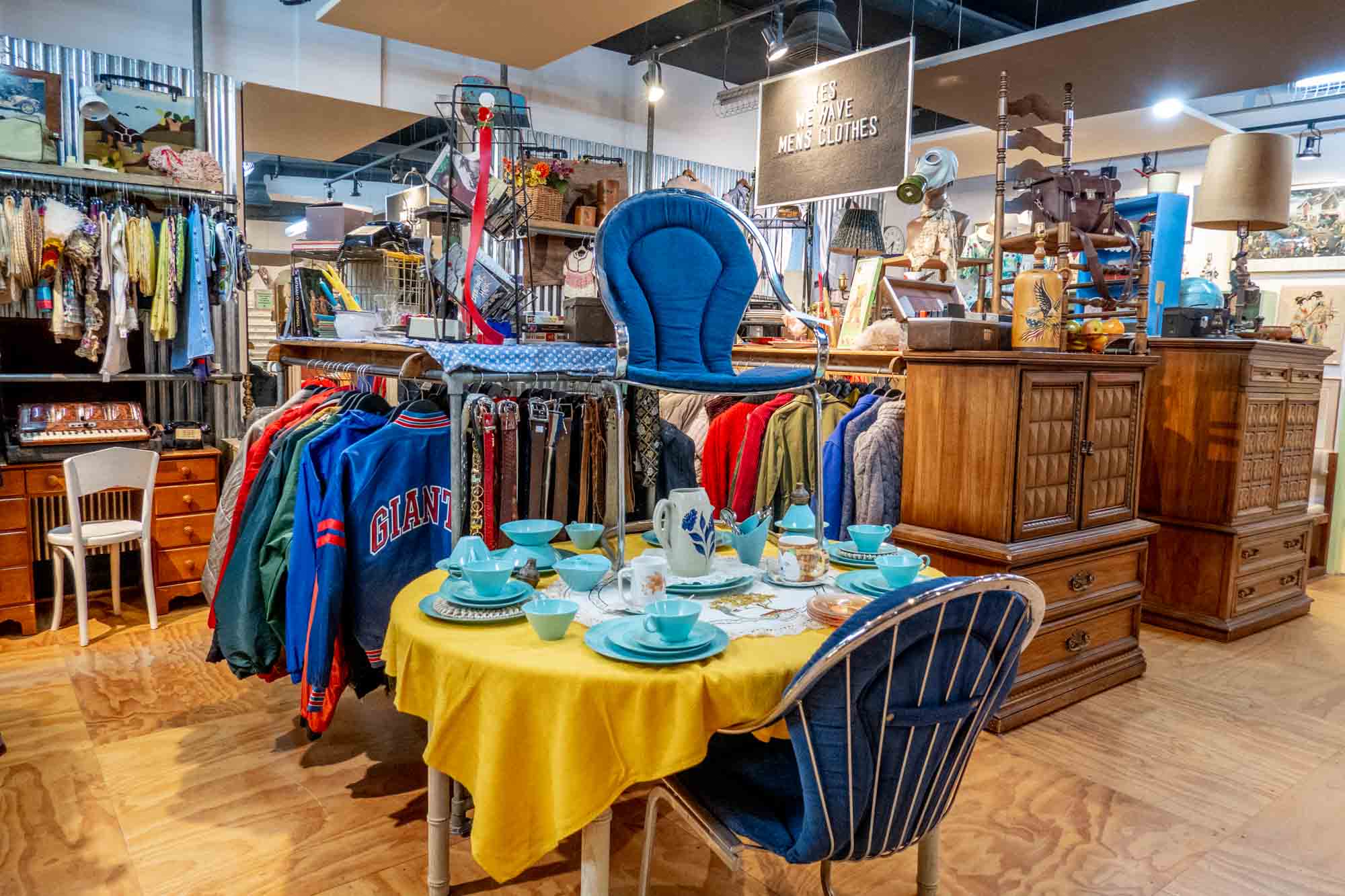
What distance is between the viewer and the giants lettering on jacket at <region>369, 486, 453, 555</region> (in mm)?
2303

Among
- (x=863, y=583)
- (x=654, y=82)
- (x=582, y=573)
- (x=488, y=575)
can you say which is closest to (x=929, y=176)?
(x=863, y=583)

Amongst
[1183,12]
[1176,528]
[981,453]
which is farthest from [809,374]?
[1183,12]

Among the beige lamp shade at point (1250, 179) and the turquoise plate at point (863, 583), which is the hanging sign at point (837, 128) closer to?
the beige lamp shade at point (1250, 179)

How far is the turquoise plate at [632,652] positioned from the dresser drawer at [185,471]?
351 cm

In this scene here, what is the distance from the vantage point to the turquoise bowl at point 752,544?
2.20 metres

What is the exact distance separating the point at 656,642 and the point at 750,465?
2.24 meters

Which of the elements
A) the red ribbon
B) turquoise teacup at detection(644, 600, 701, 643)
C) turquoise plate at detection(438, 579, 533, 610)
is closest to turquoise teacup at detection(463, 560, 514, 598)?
turquoise plate at detection(438, 579, 533, 610)

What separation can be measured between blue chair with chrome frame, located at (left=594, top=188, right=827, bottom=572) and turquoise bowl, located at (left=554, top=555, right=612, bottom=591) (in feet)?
1.72

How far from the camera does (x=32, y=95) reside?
4.22 metres

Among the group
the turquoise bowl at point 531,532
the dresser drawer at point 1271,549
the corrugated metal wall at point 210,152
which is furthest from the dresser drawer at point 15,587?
the dresser drawer at point 1271,549

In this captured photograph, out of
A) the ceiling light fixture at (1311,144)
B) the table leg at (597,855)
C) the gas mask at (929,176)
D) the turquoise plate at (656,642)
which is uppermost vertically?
A: the ceiling light fixture at (1311,144)

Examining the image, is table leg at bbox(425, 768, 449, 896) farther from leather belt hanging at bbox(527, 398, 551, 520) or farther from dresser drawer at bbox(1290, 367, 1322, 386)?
dresser drawer at bbox(1290, 367, 1322, 386)

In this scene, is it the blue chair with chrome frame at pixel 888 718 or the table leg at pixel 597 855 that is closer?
the blue chair with chrome frame at pixel 888 718

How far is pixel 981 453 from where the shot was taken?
3043 mm
